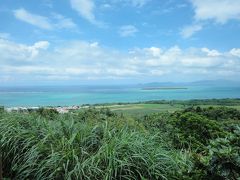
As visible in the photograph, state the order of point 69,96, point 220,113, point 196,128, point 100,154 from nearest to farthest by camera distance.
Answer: point 100,154 < point 196,128 < point 220,113 < point 69,96

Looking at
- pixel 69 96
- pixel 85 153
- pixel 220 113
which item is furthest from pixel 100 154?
pixel 69 96

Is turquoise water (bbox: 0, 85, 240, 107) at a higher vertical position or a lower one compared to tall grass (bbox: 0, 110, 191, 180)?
higher

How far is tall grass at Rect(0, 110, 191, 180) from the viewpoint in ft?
12.2

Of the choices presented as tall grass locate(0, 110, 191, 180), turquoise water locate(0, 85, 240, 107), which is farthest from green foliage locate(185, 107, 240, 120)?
tall grass locate(0, 110, 191, 180)

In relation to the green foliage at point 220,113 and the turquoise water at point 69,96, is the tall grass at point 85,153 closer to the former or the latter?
the turquoise water at point 69,96

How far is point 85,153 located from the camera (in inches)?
155

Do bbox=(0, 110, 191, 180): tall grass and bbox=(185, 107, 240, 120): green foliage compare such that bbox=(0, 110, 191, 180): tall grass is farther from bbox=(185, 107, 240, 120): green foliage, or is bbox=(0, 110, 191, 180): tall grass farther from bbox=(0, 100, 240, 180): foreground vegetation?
bbox=(185, 107, 240, 120): green foliage

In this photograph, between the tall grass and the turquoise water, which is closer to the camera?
the tall grass

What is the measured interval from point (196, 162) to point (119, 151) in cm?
94

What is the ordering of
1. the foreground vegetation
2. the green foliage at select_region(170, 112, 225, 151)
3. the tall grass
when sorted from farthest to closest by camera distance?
the green foliage at select_region(170, 112, 225, 151) < the tall grass < the foreground vegetation

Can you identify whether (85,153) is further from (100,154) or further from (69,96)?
(69,96)

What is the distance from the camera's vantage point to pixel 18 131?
15.3 feet

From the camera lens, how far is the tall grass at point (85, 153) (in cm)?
372

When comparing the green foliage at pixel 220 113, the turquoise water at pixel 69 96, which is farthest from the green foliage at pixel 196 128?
the turquoise water at pixel 69 96
